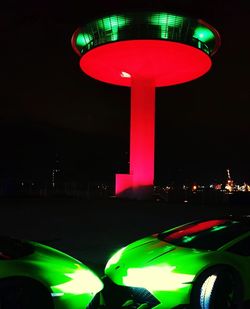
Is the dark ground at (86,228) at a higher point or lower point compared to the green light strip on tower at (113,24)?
lower

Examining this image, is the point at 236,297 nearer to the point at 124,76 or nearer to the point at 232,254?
the point at 232,254

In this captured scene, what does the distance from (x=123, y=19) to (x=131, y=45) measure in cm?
197

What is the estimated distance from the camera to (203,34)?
117 feet

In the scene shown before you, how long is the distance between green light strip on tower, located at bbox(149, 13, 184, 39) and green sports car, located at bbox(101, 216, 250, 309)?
29395 millimetres

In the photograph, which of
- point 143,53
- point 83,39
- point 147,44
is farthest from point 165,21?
point 83,39

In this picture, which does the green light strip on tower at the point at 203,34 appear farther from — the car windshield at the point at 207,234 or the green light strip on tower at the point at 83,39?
the car windshield at the point at 207,234

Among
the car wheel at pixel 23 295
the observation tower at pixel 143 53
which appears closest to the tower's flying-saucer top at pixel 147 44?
the observation tower at pixel 143 53

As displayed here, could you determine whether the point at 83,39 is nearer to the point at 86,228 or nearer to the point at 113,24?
the point at 113,24

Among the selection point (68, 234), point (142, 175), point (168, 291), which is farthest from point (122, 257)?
point (142, 175)

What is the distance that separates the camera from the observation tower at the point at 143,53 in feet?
112

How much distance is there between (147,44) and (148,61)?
2427mm

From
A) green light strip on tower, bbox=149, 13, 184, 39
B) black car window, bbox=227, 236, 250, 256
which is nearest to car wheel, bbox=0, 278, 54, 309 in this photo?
black car window, bbox=227, 236, 250, 256

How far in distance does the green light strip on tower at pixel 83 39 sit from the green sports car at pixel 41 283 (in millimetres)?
32497

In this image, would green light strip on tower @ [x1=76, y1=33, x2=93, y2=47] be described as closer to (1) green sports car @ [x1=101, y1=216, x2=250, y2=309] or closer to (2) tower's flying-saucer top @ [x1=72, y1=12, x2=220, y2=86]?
(2) tower's flying-saucer top @ [x1=72, y1=12, x2=220, y2=86]
